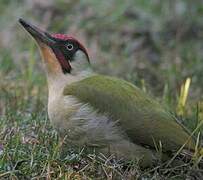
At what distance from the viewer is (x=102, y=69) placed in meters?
6.90

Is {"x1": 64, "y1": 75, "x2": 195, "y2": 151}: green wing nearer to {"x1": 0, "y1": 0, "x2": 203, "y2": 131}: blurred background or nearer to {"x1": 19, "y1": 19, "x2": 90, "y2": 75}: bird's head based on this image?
{"x1": 19, "y1": 19, "x2": 90, "y2": 75}: bird's head

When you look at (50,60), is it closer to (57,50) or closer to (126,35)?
(57,50)

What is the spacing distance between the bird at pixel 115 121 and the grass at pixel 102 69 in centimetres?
8

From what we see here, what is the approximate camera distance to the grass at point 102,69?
160 inches

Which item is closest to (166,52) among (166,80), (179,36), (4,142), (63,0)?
(179,36)

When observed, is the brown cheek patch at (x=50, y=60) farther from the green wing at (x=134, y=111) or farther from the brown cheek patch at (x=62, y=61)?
the green wing at (x=134, y=111)

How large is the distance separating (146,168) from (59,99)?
663mm

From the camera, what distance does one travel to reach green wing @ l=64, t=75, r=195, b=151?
4270mm

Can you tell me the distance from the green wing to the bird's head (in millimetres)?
266

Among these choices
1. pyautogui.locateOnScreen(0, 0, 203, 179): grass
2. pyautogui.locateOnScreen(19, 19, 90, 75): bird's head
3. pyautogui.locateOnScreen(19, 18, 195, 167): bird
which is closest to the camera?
pyautogui.locateOnScreen(0, 0, 203, 179): grass

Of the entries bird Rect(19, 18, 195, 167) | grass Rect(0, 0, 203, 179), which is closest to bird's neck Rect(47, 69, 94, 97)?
bird Rect(19, 18, 195, 167)

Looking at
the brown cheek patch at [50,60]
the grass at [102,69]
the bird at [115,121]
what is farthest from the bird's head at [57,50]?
the grass at [102,69]

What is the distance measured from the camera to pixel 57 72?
473 cm

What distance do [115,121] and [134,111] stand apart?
0.13 metres
